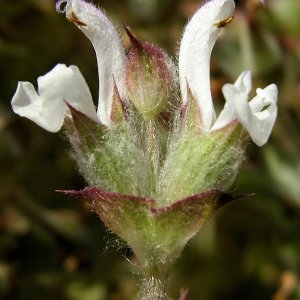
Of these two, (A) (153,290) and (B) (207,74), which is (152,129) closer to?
(B) (207,74)

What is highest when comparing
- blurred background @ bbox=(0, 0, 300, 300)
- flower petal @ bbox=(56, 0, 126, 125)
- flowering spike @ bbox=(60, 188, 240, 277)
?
flower petal @ bbox=(56, 0, 126, 125)

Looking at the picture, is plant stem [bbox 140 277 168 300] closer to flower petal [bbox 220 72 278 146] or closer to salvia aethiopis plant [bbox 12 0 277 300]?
salvia aethiopis plant [bbox 12 0 277 300]

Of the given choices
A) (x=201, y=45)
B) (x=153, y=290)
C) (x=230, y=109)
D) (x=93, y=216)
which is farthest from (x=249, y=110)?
(x=93, y=216)

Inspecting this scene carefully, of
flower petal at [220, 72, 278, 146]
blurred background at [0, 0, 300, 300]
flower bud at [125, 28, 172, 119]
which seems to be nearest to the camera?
flower petal at [220, 72, 278, 146]

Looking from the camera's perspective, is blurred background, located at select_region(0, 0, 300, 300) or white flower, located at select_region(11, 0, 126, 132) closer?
white flower, located at select_region(11, 0, 126, 132)

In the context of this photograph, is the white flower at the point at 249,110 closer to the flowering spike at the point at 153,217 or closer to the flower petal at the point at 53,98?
the flowering spike at the point at 153,217

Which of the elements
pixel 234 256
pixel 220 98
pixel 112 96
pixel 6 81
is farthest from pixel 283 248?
pixel 112 96

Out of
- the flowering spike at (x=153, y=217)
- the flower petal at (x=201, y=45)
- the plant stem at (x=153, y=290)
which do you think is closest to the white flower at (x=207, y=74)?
the flower petal at (x=201, y=45)

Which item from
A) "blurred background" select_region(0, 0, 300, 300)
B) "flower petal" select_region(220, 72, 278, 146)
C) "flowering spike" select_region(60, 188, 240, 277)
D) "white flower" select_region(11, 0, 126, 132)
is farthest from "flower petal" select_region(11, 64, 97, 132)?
"blurred background" select_region(0, 0, 300, 300)

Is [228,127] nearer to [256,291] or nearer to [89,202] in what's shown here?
[89,202]
